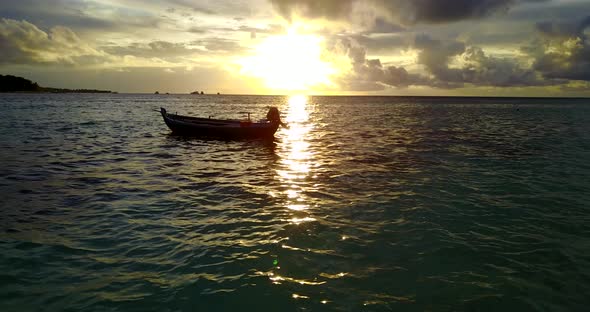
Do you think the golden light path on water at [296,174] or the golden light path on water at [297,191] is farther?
the golden light path on water at [296,174]

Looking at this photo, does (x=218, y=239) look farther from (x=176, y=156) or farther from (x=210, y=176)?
(x=176, y=156)

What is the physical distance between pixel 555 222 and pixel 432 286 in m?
6.74

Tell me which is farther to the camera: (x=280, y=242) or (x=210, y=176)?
(x=210, y=176)

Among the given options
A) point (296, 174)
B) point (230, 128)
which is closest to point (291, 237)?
point (296, 174)

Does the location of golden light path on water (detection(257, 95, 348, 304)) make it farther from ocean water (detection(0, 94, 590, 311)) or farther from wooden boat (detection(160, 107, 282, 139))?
wooden boat (detection(160, 107, 282, 139))

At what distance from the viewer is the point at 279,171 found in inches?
758

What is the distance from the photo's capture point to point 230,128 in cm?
3275

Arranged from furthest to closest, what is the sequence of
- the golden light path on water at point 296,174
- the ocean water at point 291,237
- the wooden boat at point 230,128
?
the wooden boat at point 230,128 → the golden light path on water at point 296,174 → the ocean water at point 291,237

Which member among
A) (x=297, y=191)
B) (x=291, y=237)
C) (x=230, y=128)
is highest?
(x=230, y=128)

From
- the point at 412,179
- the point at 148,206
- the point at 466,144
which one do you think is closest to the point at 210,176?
the point at 148,206

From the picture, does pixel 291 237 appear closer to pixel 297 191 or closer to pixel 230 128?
pixel 297 191

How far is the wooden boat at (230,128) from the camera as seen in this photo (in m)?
32.9

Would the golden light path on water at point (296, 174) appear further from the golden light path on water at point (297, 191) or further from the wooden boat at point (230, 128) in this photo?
the wooden boat at point (230, 128)

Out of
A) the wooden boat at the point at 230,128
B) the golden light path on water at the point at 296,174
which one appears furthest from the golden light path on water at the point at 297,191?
the wooden boat at the point at 230,128
